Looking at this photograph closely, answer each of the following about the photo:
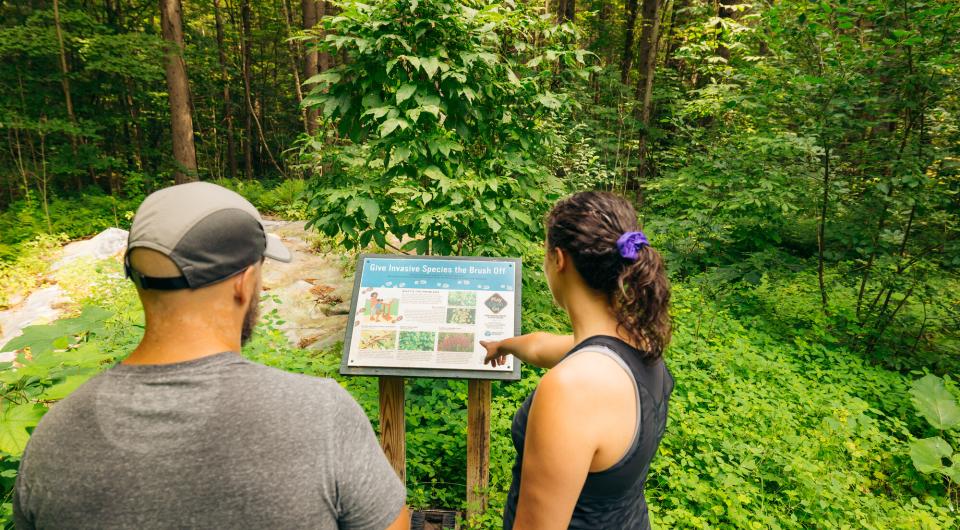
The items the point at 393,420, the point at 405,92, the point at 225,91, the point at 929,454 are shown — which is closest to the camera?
the point at 393,420

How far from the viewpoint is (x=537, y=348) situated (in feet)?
7.11

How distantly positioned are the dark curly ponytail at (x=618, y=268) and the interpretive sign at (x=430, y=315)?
1.20 meters

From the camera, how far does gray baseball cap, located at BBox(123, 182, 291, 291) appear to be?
1.02 m

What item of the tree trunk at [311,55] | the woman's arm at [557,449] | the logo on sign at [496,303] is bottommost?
the logo on sign at [496,303]

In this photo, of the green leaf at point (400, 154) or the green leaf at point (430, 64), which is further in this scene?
the green leaf at point (400, 154)

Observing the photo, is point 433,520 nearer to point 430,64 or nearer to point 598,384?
point 598,384

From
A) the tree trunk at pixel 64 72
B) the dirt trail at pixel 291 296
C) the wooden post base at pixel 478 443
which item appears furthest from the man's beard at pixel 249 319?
the tree trunk at pixel 64 72

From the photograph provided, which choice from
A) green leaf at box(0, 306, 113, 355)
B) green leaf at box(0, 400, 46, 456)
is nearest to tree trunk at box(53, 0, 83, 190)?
green leaf at box(0, 306, 113, 355)

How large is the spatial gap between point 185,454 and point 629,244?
4.04 feet

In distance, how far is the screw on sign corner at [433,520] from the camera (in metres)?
3.01

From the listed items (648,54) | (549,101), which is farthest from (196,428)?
(648,54)

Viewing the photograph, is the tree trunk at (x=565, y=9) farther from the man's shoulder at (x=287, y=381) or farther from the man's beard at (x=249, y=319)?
the man's shoulder at (x=287, y=381)

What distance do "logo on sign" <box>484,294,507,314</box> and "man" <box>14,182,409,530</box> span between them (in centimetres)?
159

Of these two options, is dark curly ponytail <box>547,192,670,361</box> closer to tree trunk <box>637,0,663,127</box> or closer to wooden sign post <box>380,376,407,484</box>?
wooden sign post <box>380,376,407,484</box>
